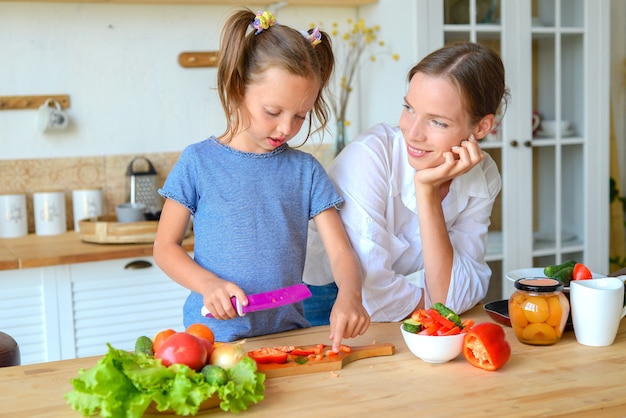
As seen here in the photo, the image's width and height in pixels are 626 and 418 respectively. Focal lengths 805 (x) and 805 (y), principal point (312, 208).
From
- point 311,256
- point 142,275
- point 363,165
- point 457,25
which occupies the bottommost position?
point 142,275

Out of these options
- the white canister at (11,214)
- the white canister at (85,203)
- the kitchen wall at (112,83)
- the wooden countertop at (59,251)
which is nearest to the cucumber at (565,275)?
the wooden countertop at (59,251)

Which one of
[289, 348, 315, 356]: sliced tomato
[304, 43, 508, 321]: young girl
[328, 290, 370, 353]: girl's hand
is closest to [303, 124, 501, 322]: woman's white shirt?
[304, 43, 508, 321]: young girl

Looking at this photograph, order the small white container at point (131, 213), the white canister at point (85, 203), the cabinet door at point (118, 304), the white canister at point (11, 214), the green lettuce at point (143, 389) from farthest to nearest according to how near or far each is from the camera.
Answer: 1. the white canister at point (85, 203)
2. the white canister at point (11, 214)
3. the small white container at point (131, 213)
4. the cabinet door at point (118, 304)
5. the green lettuce at point (143, 389)

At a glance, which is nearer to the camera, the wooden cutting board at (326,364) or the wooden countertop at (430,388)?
the wooden countertop at (430,388)

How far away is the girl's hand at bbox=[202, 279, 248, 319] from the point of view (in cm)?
142

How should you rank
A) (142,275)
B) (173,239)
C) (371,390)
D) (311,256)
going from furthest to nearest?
(142,275) → (311,256) → (173,239) → (371,390)

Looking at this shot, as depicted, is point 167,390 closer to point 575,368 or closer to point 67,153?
point 575,368

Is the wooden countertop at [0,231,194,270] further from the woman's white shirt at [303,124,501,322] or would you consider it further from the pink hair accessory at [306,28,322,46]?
the pink hair accessory at [306,28,322,46]

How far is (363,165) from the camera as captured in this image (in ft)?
5.92

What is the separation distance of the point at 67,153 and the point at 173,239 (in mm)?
1776

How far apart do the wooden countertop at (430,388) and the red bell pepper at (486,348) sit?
0.06 ft

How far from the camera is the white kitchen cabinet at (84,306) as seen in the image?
8.91ft

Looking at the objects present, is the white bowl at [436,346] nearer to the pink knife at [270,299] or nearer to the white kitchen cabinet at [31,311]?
the pink knife at [270,299]

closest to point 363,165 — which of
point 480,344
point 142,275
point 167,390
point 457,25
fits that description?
point 480,344
